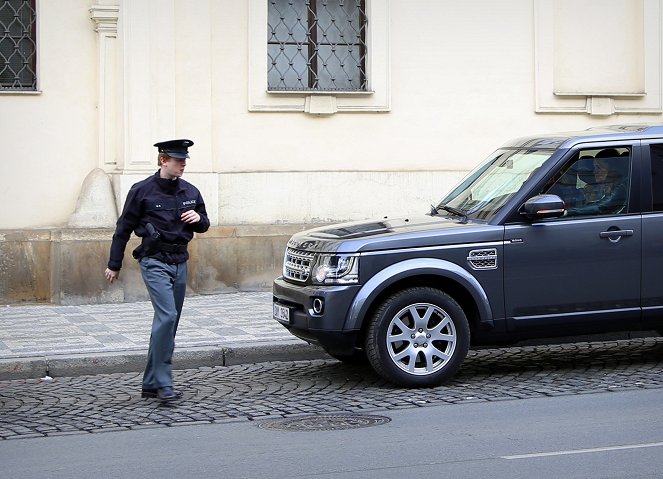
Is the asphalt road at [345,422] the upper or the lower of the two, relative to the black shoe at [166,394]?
lower

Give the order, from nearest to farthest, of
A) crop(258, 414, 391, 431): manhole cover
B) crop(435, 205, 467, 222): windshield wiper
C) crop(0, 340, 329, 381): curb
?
crop(258, 414, 391, 431): manhole cover
crop(435, 205, 467, 222): windshield wiper
crop(0, 340, 329, 381): curb

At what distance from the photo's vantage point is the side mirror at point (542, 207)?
934cm

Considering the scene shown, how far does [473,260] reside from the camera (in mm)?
9336

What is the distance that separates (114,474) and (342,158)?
8.76 m

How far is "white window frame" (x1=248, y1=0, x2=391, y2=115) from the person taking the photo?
14695 millimetres

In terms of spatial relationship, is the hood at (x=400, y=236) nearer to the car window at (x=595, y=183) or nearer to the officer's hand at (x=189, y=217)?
the car window at (x=595, y=183)

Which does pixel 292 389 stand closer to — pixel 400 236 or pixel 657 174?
pixel 400 236

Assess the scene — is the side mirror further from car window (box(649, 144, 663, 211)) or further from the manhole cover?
the manhole cover

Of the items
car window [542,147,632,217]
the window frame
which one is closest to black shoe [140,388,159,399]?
car window [542,147,632,217]

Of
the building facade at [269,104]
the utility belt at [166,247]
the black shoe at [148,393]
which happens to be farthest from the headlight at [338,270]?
the building facade at [269,104]

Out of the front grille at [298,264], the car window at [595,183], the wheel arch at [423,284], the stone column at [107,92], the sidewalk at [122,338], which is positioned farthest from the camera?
the stone column at [107,92]

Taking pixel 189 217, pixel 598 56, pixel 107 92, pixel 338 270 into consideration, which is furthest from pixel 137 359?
pixel 598 56

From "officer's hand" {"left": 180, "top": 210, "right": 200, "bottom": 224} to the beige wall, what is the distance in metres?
5.20

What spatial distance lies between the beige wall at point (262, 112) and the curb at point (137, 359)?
396 centimetres
